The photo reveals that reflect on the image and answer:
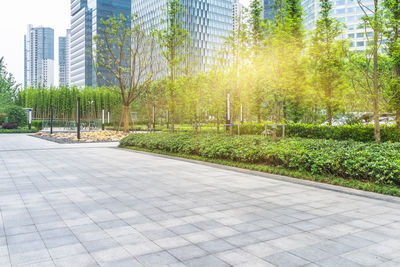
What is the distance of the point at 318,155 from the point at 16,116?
108ft

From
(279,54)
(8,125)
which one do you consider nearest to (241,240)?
(279,54)

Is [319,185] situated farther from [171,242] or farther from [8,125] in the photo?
[8,125]

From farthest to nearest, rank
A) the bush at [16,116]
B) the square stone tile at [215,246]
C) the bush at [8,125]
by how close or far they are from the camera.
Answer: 1. the bush at [16,116]
2. the bush at [8,125]
3. the square stone tile at [215,246]

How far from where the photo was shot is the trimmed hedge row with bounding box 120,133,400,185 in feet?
20.3

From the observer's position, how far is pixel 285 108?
19.7 metres

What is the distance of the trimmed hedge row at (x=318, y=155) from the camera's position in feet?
20.3

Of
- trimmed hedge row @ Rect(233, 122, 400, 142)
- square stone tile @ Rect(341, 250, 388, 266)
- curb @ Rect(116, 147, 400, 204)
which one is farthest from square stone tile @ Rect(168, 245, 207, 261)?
trimmed hedge row @ Rect(233, 122, 400, 142)

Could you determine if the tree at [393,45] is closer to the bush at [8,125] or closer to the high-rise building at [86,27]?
the bush at [8,125]

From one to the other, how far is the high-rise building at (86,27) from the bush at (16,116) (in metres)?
59.4

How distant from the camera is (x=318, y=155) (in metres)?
7.36

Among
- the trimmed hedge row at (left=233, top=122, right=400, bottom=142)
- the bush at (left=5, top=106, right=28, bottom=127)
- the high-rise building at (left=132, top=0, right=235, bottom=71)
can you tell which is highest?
the high-rise building at (left=132, top=0, right=235, bottom=71)

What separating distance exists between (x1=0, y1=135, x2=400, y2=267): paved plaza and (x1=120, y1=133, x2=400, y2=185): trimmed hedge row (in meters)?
0.75

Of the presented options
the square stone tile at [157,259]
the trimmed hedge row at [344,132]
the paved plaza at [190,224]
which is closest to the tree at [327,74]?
the trimmed hedge row at [344,132]

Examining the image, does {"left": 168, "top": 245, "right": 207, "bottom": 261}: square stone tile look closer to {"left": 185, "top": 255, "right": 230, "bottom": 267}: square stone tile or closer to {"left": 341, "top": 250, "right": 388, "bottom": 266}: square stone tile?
{"left": 185, "top": 255, "right": 230, "bottom": 267}: square stone tile
